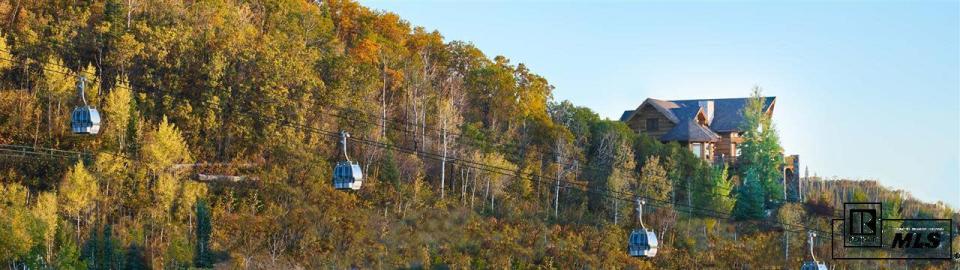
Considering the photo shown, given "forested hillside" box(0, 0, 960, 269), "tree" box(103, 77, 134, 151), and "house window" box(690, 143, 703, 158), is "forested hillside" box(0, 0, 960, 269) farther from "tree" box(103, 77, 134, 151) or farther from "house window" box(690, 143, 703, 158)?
"house window" box(690, 143, 703, 158)

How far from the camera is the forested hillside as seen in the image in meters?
45.0

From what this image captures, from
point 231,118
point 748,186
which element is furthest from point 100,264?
point 748,186

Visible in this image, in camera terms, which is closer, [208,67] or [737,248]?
[208,67]

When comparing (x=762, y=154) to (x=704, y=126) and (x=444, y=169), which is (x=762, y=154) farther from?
(x=444, y=169)

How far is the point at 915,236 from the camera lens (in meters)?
61.5

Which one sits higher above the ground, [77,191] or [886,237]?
[77,191]

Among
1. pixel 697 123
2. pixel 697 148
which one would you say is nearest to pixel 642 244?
pixel 697 148

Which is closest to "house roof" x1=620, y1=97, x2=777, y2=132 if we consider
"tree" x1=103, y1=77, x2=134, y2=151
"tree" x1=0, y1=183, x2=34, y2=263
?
"tree" x1=103, y1=77, x2=134, y2=151

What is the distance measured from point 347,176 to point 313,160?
50.8ft

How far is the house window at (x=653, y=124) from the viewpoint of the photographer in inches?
2943

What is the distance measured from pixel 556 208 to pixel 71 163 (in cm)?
1901

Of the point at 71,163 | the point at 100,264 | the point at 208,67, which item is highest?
the point at 208,67

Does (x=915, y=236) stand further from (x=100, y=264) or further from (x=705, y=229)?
(x=100, y=264)

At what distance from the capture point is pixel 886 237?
60156 millimetres
